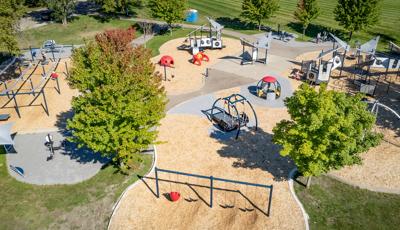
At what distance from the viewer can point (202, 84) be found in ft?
121

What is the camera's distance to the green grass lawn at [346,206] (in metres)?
20.2

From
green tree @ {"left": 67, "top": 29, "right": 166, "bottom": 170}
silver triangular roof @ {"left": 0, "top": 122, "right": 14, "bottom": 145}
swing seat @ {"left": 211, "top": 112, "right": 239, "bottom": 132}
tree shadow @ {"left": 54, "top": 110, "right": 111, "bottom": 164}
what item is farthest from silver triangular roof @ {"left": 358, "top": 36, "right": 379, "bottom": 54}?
silver triangular roof @ {"left": 0, "top": 122, "right": 14, "bottom": 145}

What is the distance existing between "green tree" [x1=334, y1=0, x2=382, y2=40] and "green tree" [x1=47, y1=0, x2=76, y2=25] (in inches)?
1588

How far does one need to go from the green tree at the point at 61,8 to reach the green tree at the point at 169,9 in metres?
15.0

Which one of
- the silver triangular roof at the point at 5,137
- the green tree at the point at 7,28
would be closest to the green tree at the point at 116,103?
the silver triangular roof at the point at 5,137

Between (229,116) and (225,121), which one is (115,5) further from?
(225,121)

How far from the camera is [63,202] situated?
2212 cm

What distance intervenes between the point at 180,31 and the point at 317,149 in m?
38.1

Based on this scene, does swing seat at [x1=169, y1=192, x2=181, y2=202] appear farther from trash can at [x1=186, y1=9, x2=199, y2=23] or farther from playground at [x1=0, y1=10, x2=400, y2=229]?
trash can at [x1=186, y1=9, x2=199, y2=23]

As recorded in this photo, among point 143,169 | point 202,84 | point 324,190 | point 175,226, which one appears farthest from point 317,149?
point 202,84

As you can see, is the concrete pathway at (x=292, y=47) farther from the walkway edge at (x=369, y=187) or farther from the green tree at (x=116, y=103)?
the green tree at (x=116, y=103)

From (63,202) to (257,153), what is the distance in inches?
538

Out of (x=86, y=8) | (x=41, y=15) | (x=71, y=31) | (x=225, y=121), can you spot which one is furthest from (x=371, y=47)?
(x=41, y=15)

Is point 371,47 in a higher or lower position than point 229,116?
higher
